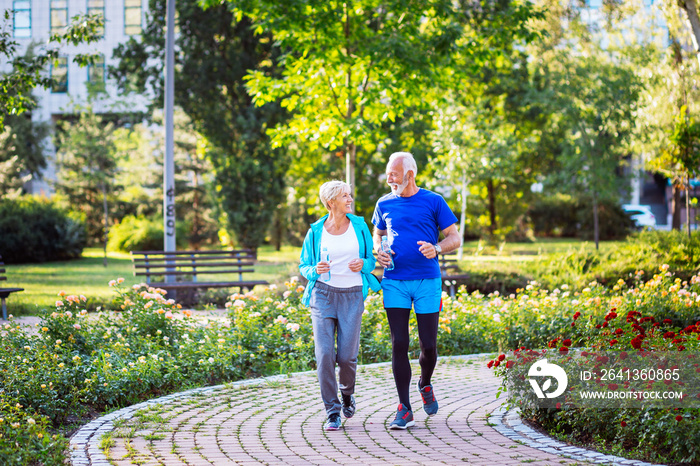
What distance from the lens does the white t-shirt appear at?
16.8 ft

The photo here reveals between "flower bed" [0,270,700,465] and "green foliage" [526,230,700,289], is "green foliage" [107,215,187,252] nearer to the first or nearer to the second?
"green foliage" [526,230,700,289]

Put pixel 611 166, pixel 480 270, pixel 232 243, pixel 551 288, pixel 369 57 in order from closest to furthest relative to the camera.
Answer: pixel 369 57, pixel 551 288, pixel 480 270, pixel 232 243, pixel 611 166

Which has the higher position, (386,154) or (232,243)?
(386,154)

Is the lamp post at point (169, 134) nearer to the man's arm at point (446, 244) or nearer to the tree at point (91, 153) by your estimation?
the man's arm at point (446, 244)

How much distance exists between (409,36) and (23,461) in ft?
31.5

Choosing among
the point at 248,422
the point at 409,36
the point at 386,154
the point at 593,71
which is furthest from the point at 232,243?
the point at 248,422

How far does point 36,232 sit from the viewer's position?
2452 centimetres

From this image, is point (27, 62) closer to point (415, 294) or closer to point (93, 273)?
point (415, 294)

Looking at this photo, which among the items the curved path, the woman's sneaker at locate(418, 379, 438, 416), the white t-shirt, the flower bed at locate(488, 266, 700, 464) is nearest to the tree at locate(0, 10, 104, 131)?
the curved path

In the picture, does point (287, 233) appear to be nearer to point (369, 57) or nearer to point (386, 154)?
point (386, 154)

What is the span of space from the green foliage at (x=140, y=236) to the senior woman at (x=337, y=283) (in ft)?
77.8

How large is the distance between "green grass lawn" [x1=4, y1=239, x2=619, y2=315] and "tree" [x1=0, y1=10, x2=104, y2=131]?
3733 mm

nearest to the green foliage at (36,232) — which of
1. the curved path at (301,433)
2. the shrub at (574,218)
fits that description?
the curved path at (301,433)

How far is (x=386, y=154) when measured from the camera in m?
27.6
